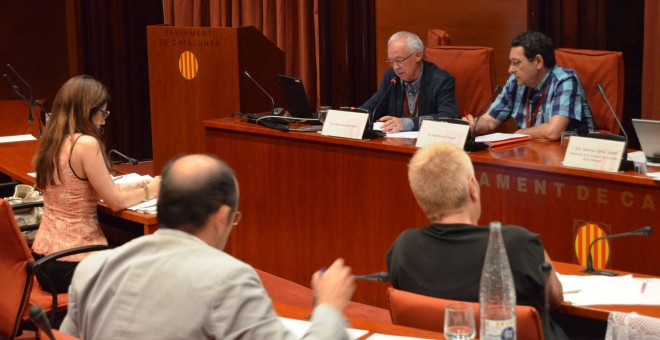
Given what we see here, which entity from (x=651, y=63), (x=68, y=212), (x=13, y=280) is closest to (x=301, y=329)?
(x=13, y=280)

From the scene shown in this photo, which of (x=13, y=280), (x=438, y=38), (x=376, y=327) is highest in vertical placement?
(x=438, y=38)

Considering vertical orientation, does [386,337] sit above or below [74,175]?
below

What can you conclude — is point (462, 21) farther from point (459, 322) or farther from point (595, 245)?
point (459, 322)

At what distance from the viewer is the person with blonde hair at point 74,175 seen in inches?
156

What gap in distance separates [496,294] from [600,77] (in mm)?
2835

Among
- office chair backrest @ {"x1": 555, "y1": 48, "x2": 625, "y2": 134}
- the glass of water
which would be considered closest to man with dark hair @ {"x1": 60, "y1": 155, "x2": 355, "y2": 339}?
the glass of water

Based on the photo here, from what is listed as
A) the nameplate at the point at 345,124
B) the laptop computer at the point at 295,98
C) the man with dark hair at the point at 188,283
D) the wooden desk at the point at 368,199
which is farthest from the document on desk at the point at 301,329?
the laptop computer at the point at 295,98

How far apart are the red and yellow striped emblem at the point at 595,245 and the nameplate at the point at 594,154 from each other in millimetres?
239

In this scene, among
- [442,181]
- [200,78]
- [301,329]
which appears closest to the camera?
[301,329]

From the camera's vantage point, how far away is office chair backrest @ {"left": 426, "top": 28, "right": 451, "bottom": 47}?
613 centimetres

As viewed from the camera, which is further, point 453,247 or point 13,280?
point 13,280

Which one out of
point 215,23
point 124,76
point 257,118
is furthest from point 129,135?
point 257,118

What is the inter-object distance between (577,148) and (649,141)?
0.29m

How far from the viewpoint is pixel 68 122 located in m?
4.03
